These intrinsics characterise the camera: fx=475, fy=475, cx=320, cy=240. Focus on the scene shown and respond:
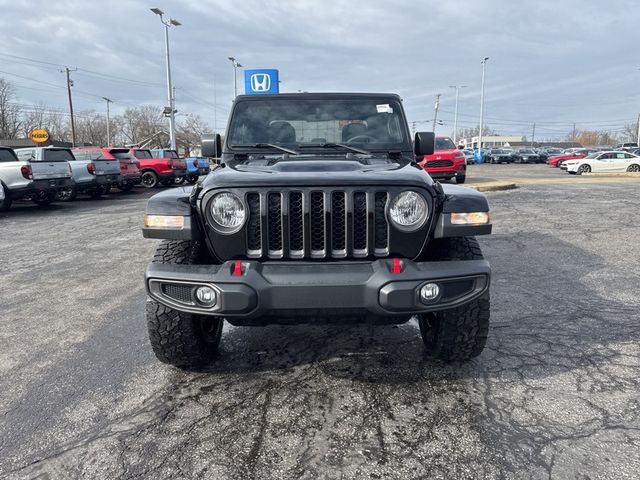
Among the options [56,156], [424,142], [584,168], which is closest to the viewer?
[424,142]

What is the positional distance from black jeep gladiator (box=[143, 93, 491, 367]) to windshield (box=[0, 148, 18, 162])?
12.3m

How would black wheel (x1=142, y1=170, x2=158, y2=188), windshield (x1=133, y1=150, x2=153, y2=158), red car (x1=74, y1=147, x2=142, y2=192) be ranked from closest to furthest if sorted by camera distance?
red car (x1=74, y1=147, x2=142, y2=192)
windshield (x1=133, y1=150, x2=153, y2=158)
black wheel (x1=142, y1=170, x2=158, y2=188)

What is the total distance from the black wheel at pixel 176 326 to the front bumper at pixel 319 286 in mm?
278

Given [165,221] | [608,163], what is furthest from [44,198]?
[608,163]

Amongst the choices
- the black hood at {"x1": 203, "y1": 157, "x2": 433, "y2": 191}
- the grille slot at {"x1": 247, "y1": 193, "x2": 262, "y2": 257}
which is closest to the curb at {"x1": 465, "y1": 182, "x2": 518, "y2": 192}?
the black hood at {"x1": 203, "y1": 157, "x2": 433, "y2": 191}

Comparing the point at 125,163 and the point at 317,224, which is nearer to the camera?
the point at 317,224

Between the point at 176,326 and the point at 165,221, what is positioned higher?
the point at 165,221

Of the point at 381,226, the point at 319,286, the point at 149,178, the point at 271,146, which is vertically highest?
the point at 271,146

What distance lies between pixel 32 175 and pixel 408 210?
475 inches

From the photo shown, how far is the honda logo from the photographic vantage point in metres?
18.0

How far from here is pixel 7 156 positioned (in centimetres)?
1264

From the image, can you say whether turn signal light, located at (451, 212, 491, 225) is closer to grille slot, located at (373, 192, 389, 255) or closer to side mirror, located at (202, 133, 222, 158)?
grille slot, located at (373, 192, 389, 255)

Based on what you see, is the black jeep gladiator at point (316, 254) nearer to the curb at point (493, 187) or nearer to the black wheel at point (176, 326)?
the black wheel at point (176, 326)

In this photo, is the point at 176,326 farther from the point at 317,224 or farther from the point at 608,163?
the point at 608,163
